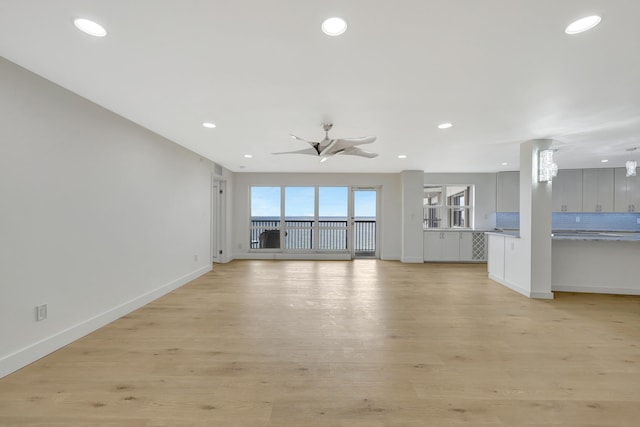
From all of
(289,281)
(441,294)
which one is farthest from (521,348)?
(289,281)

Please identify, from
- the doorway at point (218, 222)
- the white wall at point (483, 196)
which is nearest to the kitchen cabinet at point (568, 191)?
the white wall at point (483, 196)

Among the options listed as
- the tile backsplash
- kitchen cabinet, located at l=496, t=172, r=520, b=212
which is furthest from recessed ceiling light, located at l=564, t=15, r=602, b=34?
the tile backsplash

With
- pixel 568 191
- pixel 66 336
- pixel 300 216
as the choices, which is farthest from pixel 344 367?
pixel 568 191

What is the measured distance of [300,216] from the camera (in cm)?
729

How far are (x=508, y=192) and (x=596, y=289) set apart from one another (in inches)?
124

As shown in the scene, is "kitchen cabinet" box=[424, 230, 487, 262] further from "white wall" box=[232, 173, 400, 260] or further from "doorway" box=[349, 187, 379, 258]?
"doorway" box=[349, 187, 379, 258]

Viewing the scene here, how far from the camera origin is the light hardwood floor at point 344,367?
1.57 m

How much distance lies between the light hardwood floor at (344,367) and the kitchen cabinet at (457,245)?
9.88 feet

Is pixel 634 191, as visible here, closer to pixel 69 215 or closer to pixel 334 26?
pixel 334 26

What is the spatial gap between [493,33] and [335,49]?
3.21 ft

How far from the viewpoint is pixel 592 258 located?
412cm

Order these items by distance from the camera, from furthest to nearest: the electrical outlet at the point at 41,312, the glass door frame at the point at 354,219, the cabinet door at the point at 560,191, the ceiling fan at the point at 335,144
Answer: the glass door frame at the point at 354,219, the cabinet door at the point at 560,191, the ceiling fan at the point at 335,144, the electrical outlet at the point at 41,312

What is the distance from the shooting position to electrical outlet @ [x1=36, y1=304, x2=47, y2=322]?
83.4 inches

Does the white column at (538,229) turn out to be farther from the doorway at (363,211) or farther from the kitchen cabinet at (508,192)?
the doorway at (363,211)
